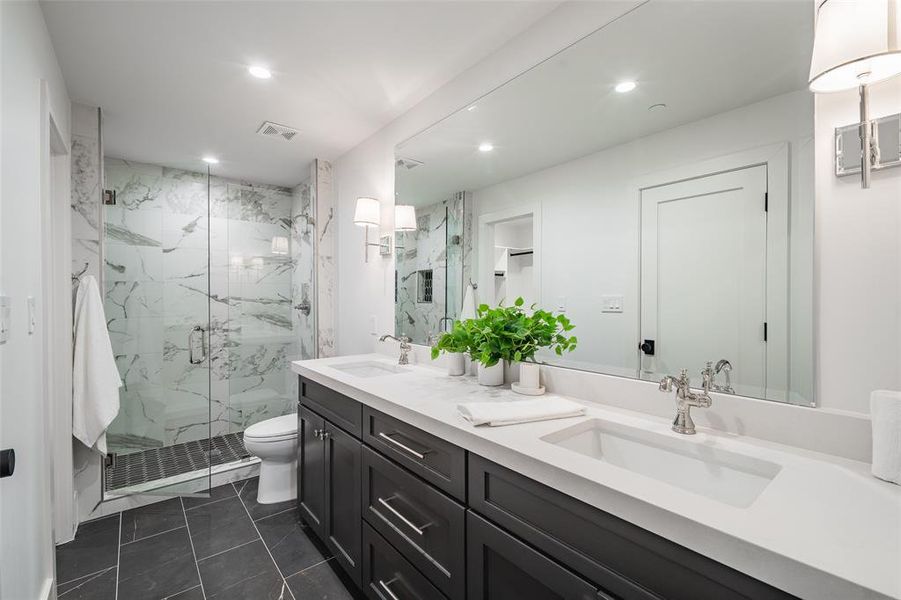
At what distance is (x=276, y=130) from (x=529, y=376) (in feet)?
7.79

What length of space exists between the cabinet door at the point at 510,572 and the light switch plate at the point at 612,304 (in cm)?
84

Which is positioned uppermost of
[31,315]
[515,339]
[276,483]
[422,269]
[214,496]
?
[422,269]

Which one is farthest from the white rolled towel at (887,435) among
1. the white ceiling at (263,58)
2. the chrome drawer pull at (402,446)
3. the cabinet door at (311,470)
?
the cabinet door at (311,470)

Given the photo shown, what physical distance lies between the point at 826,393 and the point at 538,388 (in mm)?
824

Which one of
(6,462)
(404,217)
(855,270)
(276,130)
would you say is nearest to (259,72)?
(276,130)

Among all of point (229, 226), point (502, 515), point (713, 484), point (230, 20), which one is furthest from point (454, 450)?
point (229, 226)

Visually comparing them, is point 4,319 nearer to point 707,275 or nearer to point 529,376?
point 529,376

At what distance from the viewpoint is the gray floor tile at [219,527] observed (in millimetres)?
2088

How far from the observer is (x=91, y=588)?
1.77m

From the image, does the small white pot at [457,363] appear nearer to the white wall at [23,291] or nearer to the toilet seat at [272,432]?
the toilet seat at [272,432]

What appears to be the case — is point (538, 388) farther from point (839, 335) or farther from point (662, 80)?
point (662, 80)

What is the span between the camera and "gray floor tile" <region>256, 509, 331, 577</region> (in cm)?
194

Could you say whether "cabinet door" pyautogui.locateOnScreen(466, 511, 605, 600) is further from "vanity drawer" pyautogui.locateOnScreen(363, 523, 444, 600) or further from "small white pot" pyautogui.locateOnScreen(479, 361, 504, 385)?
"small white pot" pyautogui.locateOnScreen(479, 361, 504, 385)

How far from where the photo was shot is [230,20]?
1.63 m
